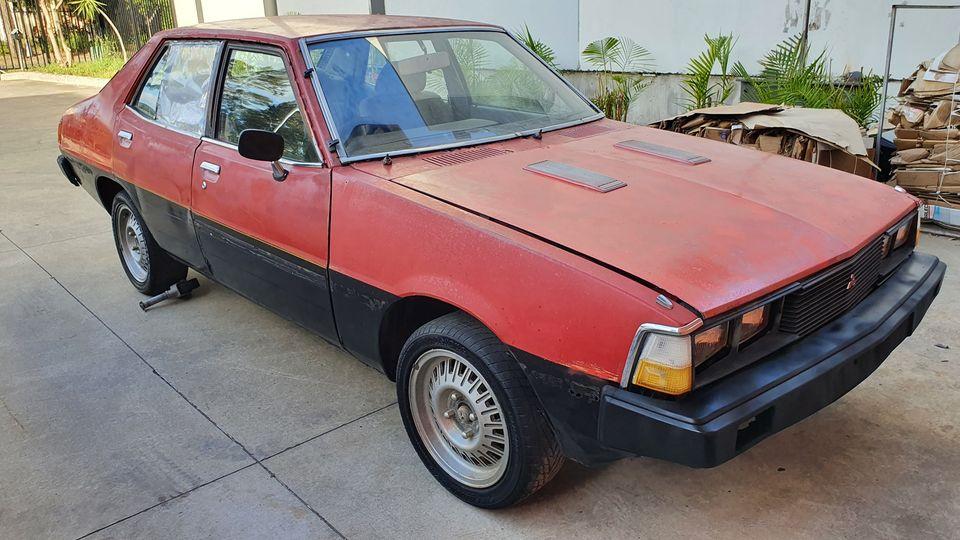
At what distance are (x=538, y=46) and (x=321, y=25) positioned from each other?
17.0 feet

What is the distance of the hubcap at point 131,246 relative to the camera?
16.0 feet

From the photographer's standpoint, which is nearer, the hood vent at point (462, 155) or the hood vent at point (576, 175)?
the hood vent at point (576, 175)

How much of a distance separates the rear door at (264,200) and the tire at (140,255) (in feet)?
3.17

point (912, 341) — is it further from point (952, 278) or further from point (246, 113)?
point (246, 113)

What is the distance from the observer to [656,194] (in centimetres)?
290

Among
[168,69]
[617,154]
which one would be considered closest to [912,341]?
[617,154]

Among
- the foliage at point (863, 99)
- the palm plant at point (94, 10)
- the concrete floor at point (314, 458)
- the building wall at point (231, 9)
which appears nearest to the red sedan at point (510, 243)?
the concrete floor at point (314, 458)

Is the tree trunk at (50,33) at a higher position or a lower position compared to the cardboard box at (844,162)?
higher

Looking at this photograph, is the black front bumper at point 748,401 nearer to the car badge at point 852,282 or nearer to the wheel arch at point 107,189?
the car badge at point 852,282

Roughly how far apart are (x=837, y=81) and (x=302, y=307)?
5213mm

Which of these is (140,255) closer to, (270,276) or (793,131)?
(270,276)

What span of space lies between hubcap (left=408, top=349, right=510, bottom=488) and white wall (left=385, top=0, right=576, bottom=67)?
633 centimetres

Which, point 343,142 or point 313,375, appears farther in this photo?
point 313,375

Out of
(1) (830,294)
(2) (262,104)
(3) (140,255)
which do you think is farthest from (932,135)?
(3) (140,255)
